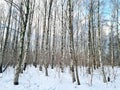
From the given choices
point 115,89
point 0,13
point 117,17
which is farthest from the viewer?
point 0,13

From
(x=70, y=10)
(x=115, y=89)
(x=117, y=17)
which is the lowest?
(x=115, y=89)

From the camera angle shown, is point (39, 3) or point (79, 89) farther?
point (39, 3)

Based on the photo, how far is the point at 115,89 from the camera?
42.0 ft

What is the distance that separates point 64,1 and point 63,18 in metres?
2.19

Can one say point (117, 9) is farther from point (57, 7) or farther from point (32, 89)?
point (32, 89)

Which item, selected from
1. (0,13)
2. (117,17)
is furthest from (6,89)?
(0,13)

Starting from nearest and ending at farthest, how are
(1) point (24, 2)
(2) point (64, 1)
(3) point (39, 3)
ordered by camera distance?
(1) point (24, 2), (2) point (64, 1), (3) point (39, 3)

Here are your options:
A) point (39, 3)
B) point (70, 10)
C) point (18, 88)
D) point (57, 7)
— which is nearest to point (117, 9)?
point (57, 7)

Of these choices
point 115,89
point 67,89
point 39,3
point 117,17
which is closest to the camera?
point 67,89

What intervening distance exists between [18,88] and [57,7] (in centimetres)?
2248

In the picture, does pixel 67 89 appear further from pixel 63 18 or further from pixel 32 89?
pixel 63 18

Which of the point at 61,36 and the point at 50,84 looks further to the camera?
the point at 61,36

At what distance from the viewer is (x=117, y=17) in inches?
1304

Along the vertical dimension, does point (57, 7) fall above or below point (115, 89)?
above
